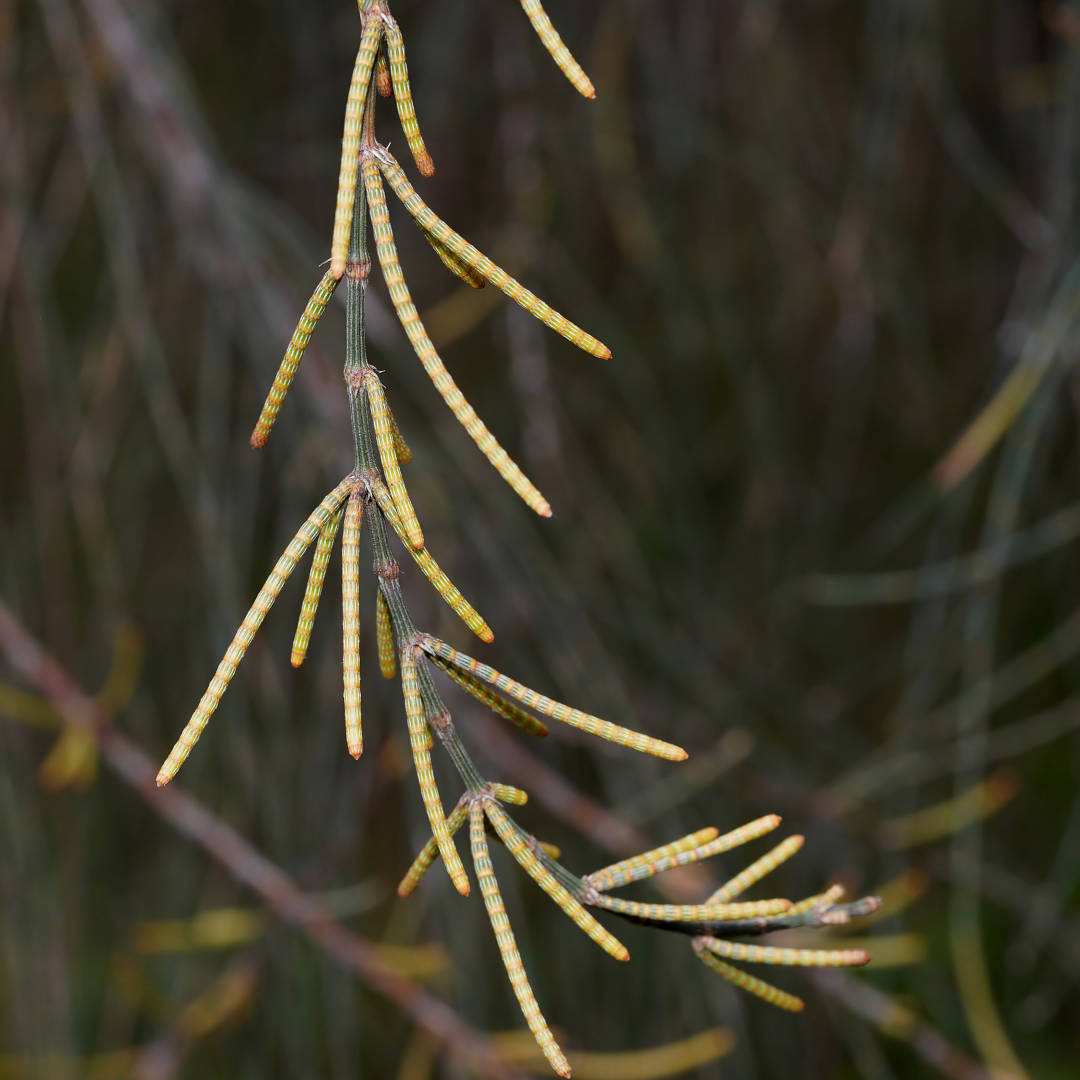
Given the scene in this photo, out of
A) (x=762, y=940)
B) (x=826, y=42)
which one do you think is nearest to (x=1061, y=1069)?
(x=762, y=940)

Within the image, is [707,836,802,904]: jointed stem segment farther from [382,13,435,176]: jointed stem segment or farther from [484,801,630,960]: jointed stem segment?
[382,13,435,176]: jointed stem segment

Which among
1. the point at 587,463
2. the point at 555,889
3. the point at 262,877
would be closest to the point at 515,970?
the point at 555,889

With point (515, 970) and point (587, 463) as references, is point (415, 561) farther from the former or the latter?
point (587, 463)

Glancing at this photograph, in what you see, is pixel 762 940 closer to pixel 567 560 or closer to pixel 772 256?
pixel 567 560

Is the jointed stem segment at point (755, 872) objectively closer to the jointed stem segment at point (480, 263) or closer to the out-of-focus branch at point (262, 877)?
the jointed stem segment at point (480, 263)

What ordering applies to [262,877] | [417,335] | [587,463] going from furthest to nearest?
[587,463], [262,877], [417,335]

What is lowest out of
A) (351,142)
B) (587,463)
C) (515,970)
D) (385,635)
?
(515,970)

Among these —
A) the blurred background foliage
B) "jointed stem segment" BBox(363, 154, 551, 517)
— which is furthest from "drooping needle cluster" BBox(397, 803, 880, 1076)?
the blurred background foliage
